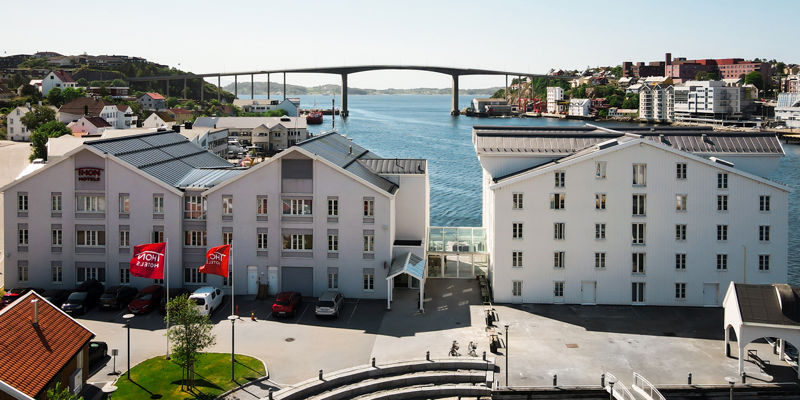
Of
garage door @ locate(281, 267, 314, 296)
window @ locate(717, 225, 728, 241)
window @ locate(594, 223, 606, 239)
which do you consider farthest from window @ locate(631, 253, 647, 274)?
garage door @ locate(281, 267, 314, 296)

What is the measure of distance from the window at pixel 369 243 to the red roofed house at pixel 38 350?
1510 cm

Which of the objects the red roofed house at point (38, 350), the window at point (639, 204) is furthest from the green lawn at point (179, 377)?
the window at point (639, 204)

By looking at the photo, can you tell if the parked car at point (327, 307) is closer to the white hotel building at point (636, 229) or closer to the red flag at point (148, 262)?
the red flag at point (148, 262)

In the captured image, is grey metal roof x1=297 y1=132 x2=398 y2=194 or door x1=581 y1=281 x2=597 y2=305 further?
grey metal roof x1=297 y1=132 x2=398 y2=194

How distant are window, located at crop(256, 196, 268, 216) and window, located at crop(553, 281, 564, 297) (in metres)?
15.3

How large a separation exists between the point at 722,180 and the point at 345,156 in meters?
20.6


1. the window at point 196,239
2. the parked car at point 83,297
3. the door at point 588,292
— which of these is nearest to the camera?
the parked car at point 83,297

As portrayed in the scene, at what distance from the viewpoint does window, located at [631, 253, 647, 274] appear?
3556 cm

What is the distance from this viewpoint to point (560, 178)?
35.8m

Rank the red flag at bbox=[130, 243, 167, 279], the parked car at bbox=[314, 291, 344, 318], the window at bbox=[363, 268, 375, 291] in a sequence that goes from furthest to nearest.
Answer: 1. the window at bbox=[363, 268, 375, 291]
2. the parked car at bbox=[314, 291, 344, 318]
3. the red flag at bbox=[130, 243, 167, 279]

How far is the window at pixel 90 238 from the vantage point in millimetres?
38031

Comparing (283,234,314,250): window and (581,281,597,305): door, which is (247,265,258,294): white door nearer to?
(283,234,314,250): window

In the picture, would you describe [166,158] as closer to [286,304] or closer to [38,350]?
[286,304]

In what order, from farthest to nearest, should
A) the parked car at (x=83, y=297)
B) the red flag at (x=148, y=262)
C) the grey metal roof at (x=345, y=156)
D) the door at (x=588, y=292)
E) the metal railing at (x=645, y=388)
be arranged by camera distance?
the grey metal roof at (x=345, y=156), the door at (x=588, y=292), the parked car at (x=83, y=297), the red flag at (x=148, y=262), the metal railing at (x=645, y=388)
